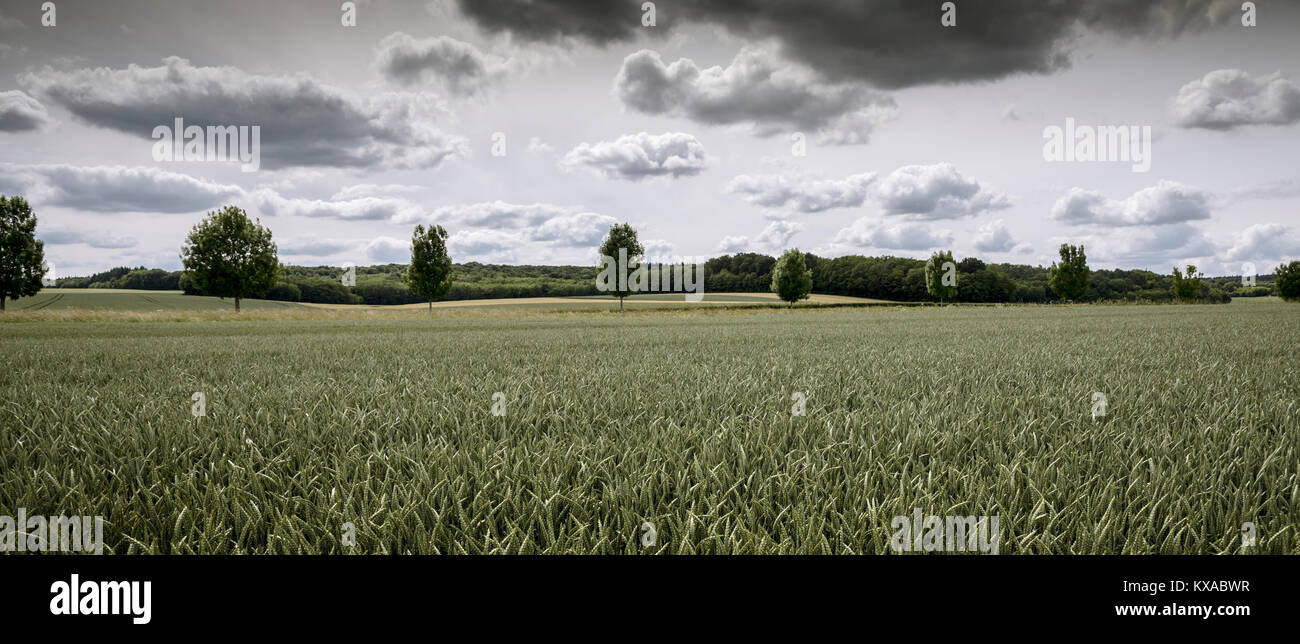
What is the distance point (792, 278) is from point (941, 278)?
90.0 feet

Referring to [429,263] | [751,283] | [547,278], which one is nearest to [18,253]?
[429,263]

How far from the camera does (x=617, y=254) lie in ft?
200

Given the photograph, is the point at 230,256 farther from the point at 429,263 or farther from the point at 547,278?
the point at 547,278

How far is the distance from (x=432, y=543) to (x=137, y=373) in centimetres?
768

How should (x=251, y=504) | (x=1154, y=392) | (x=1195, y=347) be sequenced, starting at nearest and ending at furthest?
(x=251, y=504), (x=1154, y=392), (x=1195, y=347)

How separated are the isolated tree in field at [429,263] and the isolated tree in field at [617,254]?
17.5 metres

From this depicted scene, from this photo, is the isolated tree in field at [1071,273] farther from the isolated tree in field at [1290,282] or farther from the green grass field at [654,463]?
the green grass field at [654,463]

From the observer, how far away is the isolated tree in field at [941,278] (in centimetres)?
7900

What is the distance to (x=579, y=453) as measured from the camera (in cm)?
279

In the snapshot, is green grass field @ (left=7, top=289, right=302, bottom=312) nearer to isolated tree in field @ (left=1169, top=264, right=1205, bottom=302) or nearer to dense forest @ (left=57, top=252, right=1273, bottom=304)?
dense forest @ (left=57, top=252, right=1273, bottom=304)
